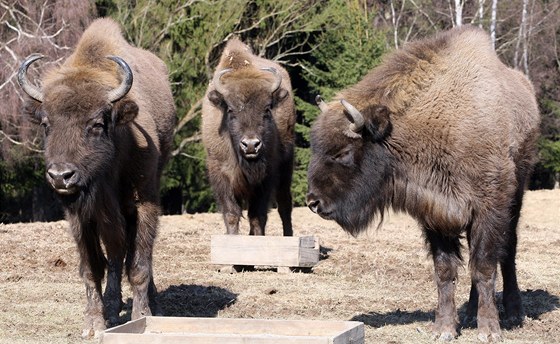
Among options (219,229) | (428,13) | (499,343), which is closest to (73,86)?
(499,343)

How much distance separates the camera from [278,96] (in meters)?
13.2

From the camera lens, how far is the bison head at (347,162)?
7871 mm

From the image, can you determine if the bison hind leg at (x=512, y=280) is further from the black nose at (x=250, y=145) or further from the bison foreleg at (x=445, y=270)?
the black nose at (x=250, y=145)

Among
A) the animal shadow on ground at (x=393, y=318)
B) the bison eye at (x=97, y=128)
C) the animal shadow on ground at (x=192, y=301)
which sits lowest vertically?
the animal shadow on ground at (x=192, y=301)

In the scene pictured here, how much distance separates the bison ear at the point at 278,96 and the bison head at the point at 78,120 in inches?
204

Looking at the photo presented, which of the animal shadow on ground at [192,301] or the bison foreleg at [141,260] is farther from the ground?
the bison foreleg at [141,260]

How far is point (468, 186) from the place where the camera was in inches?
306

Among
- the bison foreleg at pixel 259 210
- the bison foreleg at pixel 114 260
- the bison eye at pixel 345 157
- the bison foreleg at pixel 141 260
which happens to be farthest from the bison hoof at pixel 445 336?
→ the bison foreleg at pixel 259 210

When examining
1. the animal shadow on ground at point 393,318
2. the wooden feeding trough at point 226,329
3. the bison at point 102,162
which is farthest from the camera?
the animal shadow on ground at point 393,318

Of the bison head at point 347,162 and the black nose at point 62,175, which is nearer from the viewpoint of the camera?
the black nose at point 62,175

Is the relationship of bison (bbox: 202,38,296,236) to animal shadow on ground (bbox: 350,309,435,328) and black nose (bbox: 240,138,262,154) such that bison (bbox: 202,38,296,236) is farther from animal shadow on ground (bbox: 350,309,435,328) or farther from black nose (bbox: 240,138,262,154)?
animal shadow on ground (bbox: 350,309,435,328)

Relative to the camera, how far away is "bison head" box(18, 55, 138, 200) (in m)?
7.34

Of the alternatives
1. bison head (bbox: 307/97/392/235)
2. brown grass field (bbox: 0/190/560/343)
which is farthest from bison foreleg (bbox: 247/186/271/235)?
bison head (bbox: 307/97/392/235)

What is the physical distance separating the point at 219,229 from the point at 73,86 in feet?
30.1
